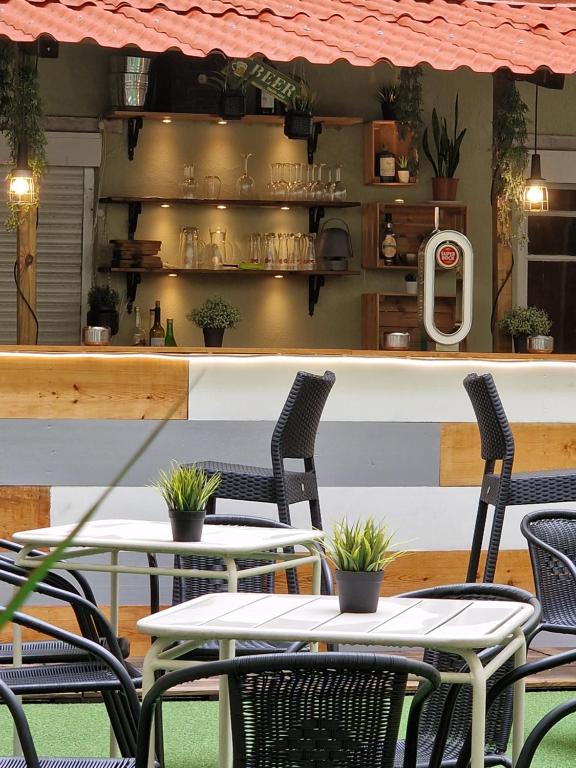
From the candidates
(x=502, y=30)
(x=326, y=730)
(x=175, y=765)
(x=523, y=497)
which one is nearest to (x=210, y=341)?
(x=502, y=30)

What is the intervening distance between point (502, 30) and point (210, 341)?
8.10 feet

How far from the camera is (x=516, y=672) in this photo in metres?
2.19

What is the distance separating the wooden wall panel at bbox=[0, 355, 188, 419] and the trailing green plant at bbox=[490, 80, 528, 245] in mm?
2772

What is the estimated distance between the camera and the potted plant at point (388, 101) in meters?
8.53

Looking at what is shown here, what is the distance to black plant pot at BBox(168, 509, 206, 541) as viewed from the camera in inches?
118

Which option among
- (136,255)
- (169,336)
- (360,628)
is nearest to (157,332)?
(169,336)

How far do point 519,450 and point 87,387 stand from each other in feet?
5.87

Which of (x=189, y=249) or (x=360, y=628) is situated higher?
(x=189, y=249)

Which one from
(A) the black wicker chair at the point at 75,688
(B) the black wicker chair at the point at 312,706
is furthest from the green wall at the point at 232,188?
(B) the black wicker chair at the point at 312,706

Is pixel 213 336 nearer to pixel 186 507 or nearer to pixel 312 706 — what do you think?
pixel 186 507

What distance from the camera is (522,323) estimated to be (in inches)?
296

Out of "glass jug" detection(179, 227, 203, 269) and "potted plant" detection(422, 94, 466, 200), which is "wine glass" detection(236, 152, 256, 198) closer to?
"glass jug" detection(179, 227, 203, 269)

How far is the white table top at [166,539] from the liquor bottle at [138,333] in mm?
4728

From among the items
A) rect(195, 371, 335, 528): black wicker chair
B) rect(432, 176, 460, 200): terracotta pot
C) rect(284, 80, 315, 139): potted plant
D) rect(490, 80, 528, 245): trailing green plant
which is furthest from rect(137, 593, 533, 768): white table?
rect(432, 176, 460, 200): terracotta pot
